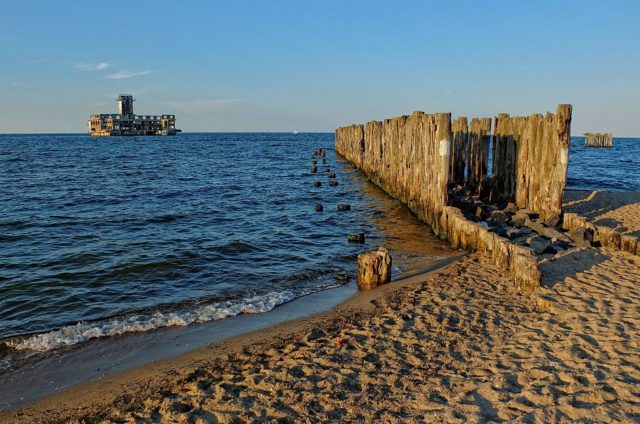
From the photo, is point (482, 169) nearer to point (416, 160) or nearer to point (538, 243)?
point (416, 160)

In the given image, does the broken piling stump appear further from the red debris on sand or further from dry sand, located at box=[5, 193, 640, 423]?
the red debris on sand

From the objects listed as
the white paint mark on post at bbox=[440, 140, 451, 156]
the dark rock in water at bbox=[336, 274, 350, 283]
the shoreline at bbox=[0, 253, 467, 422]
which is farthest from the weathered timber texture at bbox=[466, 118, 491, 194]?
the shoreline at bbox=[0, 253, 467, 422]

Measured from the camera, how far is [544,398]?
13.6 feet

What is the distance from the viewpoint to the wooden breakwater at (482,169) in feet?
31.4

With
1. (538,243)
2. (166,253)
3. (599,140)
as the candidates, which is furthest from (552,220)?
(599,140)

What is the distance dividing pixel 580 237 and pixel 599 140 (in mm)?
71168

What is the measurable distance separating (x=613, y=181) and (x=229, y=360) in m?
26.3

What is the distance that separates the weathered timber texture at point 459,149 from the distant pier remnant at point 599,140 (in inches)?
2465

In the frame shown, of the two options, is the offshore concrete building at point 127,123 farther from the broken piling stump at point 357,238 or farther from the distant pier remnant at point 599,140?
the broken piling stump at point 357,238

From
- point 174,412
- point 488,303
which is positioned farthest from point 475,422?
point 488,303

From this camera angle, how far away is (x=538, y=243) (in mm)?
9047

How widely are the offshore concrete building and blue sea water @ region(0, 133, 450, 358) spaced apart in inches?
4384

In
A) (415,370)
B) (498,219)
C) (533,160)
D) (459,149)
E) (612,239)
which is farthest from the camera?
(459,149)


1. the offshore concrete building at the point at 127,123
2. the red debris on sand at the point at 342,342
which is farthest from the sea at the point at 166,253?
the offshore concrete building at the point at 127,123
